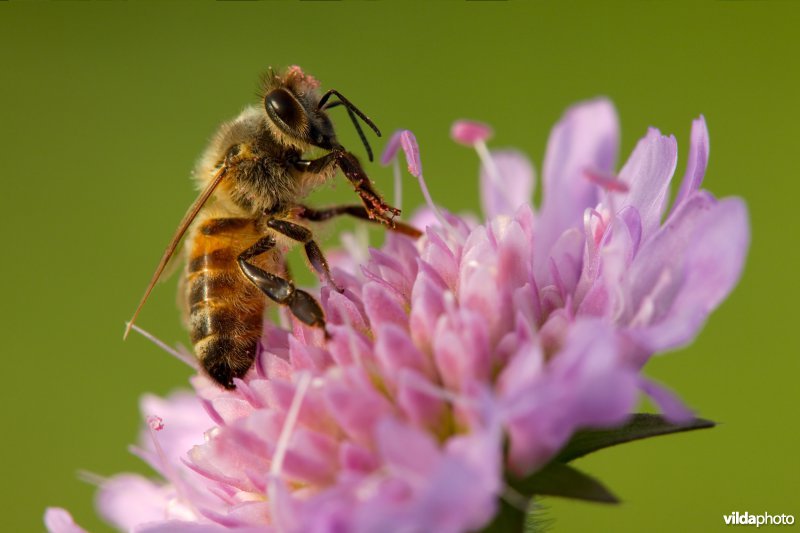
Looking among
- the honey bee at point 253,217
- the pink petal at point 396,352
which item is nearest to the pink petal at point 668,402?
the pink petal at point 396,352

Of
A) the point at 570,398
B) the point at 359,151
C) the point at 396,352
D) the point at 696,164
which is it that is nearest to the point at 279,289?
the point at 396,352

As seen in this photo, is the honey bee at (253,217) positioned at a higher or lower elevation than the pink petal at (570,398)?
higher

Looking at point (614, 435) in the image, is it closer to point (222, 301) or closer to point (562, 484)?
point (562, 484)

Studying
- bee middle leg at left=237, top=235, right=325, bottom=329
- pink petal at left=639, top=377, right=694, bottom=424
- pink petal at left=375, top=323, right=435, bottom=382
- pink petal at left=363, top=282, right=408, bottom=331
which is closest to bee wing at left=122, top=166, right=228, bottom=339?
bee middle leg at left=237, top=235, right=325, bottom=329

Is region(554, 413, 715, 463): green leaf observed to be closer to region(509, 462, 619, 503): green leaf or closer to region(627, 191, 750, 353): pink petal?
region(509, 462, 619, 503): green leaf

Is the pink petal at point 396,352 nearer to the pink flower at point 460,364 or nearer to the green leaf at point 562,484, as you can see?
the pink flower at point 460,364

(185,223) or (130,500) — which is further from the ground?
(185,223)
